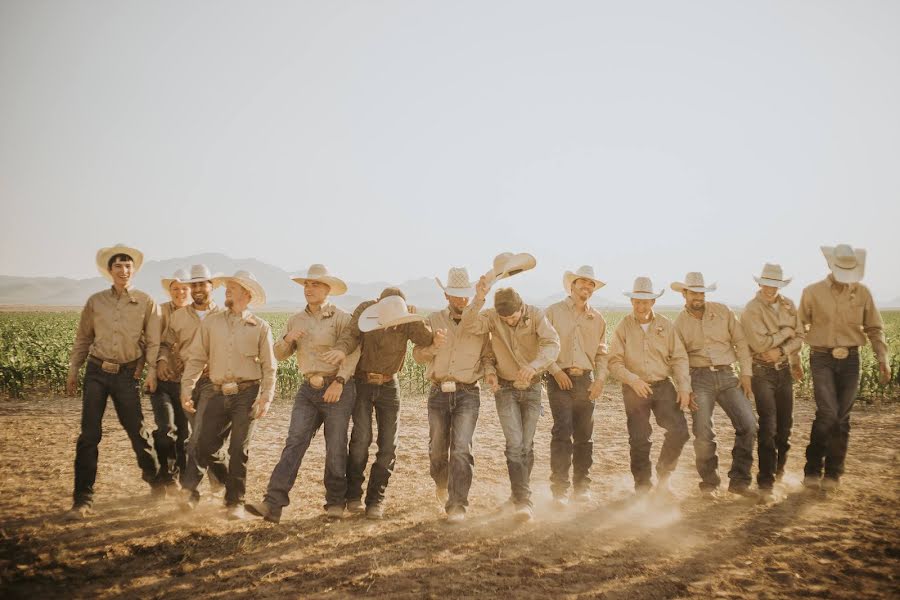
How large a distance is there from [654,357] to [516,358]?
6.15ft

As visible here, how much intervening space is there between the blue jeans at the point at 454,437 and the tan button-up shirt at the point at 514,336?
0.49m

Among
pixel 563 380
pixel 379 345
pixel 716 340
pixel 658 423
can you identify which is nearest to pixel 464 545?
pixel 563 380

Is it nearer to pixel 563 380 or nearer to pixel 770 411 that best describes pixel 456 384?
pixel 563 380

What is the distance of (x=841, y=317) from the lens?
21.5 feet

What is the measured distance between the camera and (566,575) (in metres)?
4.50

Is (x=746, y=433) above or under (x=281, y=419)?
above

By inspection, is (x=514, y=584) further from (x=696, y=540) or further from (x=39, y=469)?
(x=39, y=469)

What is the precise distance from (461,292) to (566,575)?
118 inches

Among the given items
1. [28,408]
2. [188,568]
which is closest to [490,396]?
[188,568]

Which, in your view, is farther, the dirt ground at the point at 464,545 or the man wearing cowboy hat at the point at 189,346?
the man wearing cowboy hat at the point at 189,346

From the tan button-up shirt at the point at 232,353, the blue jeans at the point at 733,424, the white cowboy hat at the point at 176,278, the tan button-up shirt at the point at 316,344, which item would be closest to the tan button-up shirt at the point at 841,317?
the blue jeans at the point at 733,424

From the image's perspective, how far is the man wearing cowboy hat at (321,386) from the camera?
5660 millimetres

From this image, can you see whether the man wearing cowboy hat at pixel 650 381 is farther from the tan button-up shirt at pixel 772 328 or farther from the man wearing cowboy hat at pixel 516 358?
the man wearing cowboy hat at pixel 516 358

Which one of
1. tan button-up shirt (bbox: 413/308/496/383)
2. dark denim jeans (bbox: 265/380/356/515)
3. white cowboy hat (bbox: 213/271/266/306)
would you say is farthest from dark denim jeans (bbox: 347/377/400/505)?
white cowboy hat (bbox: 213/271/266/306)
